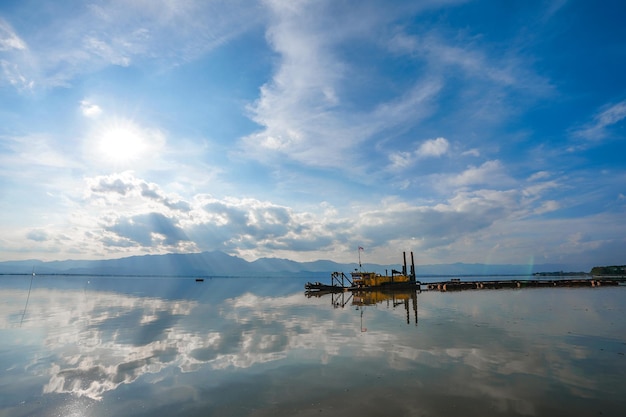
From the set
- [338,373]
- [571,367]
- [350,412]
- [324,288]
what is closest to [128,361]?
[338,373]

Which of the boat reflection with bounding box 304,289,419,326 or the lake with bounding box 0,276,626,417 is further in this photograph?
the boat reflection with bounding box 304,289,419,326

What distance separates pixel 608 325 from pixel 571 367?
1520 cm

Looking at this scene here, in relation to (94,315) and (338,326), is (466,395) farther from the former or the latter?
(94,315)

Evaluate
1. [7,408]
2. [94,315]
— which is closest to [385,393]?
[7,408]

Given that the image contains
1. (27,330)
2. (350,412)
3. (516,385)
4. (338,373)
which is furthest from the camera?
(27,330)

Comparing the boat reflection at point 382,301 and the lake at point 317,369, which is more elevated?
the boat reflection at point 382,301

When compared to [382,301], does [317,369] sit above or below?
below

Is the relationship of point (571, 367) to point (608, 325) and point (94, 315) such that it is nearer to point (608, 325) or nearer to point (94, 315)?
point (608, 325)

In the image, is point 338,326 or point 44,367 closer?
point 44,367

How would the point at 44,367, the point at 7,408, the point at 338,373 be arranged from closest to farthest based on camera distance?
the point at 7,408, the point at 338,373, the point at 44,367

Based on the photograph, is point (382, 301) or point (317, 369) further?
point (382, 301)

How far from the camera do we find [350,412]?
9.52 metres

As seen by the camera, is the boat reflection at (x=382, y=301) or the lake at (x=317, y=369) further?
the boat reflection at (x=382, y=301)

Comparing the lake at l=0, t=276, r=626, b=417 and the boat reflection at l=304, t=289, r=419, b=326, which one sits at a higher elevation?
the boat reflection at l=304, t=289, r=419, b=326
